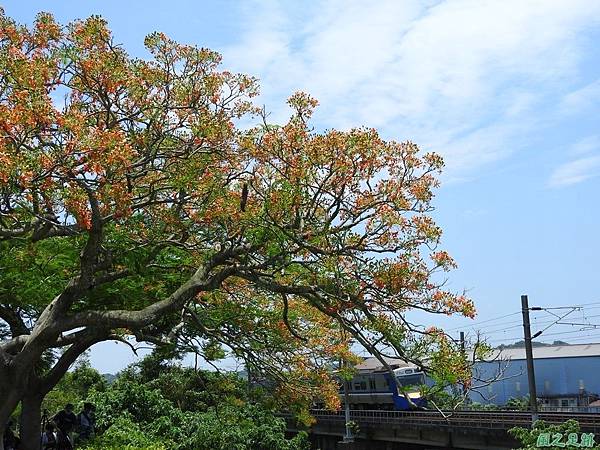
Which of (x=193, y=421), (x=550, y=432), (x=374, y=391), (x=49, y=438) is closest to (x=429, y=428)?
(x=374, y=391)

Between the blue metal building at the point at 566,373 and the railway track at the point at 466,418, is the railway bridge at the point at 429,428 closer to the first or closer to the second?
the railway track at the point at 466,418

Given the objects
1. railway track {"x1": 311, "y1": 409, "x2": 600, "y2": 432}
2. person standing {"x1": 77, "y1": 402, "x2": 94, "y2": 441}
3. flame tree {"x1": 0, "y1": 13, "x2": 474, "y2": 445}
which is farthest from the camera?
railway track {"x1": 311, "y1": 409, "x2": 600, "y2": 432}

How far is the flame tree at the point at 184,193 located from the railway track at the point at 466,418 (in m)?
8.32

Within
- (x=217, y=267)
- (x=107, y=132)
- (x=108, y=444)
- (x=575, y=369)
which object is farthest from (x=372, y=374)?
(x=107, y=132)

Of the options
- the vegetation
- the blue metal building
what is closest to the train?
the blue metal building

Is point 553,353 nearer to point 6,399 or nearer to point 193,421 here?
point 193,421

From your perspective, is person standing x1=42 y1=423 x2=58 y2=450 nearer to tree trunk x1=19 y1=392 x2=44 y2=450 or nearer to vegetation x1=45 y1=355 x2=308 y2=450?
tree trunk x1=19 y1=392 x2=44 y2=450

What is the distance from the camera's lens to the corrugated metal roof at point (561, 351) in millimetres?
32562

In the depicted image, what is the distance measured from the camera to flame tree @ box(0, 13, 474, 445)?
7.82m

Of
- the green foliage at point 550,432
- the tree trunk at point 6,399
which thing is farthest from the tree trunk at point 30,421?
the green foliage at point 550,432

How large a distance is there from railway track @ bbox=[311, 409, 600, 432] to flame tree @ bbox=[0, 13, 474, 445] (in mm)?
8319

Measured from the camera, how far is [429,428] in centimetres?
2591

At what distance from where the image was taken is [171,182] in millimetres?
8773

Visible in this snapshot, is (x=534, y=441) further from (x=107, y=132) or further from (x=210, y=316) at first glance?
(x=107, y=132)
